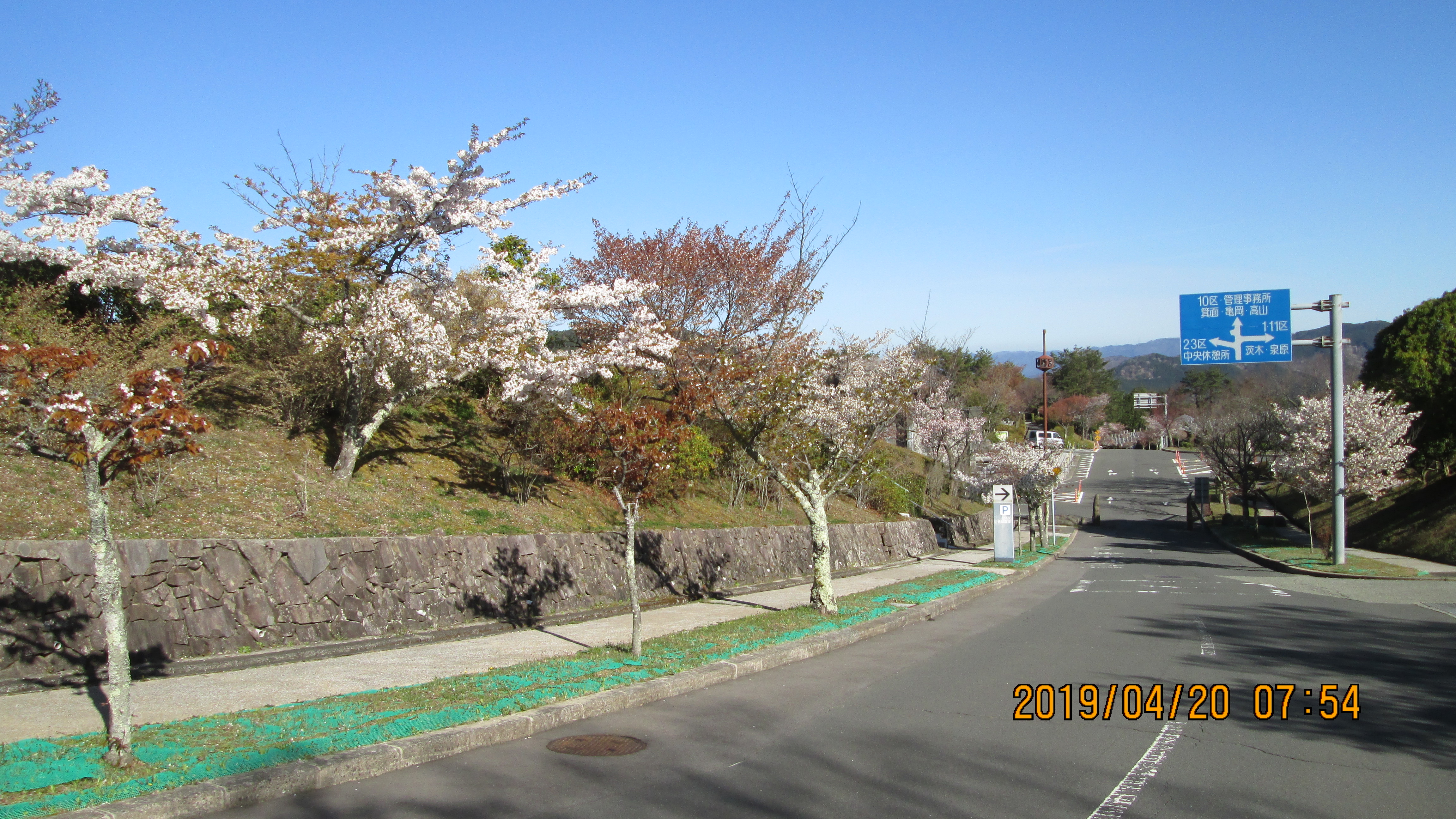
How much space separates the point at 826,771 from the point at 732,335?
15899 millimetres

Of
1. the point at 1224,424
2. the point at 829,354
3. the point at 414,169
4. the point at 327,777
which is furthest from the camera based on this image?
the point at 1224,424

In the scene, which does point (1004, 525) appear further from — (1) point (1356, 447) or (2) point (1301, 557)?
(1) point (1356, 447)

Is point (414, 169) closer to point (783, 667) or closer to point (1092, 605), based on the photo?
point (783, 667)

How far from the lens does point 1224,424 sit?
152 feet

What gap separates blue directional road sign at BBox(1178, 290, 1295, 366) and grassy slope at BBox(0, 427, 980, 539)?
12.8 m

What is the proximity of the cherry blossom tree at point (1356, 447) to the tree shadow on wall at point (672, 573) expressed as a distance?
2069 cm

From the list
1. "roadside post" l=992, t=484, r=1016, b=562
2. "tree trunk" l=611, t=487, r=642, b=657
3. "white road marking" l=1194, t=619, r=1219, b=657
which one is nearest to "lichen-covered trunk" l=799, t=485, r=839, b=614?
"tree trunk" l=611, t=487, r=642, b=657

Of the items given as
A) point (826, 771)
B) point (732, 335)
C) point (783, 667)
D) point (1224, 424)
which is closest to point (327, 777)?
point (826, 771)

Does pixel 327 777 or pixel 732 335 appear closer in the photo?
pixel 327 777

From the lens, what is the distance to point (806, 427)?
14695 mm

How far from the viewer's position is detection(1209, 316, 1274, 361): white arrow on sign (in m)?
21.4

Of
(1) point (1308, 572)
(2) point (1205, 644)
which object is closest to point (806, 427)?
(2) point (1205, 644)

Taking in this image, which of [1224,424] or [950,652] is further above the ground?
[1224,424]

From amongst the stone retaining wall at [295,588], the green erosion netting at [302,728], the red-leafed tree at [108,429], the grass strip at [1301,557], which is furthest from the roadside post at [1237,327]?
the red-leafed tree at [108,429]
